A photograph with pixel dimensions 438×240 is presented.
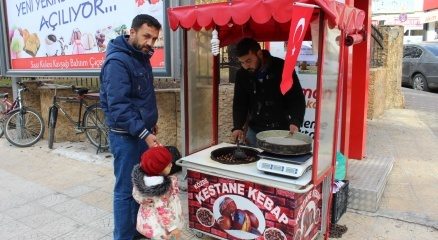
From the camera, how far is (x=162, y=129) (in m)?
5.39

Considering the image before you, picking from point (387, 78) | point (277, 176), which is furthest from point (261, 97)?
point (387, 78)

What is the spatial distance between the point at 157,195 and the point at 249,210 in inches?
28.2

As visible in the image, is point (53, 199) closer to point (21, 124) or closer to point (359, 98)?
point (21, 124)

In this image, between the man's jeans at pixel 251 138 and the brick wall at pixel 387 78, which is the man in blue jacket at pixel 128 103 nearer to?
the man's jeans at pixel 251 138

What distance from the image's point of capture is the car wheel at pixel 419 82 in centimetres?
1232

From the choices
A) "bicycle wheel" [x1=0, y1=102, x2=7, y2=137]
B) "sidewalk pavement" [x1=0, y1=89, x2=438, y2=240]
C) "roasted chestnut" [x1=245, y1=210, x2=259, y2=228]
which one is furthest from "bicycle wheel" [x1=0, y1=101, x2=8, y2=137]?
"roasted chestnut" [x1=245, y1=210, x2=259, y2=228]

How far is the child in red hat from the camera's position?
8.89 ft

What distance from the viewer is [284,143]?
9.75 ft

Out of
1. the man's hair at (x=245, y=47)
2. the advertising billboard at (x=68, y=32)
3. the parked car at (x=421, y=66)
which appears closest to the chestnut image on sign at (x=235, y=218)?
the man's hair at (x=245, y=47)

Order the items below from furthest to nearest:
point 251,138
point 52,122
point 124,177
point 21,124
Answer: point 21,124 < point 52,122 < point 251,138 < point 124,177

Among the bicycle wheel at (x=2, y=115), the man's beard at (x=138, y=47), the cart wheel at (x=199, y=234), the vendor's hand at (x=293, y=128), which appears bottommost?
the cart wheel at (x=199, y=234)

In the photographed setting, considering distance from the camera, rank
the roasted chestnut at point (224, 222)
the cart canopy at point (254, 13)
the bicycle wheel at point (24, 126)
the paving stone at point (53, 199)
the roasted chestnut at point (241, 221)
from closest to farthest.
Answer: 1. the cart canopy at point (254, 13)
2. the roasted chestnut at point (241, 221)
3. the roasted chestnut at point (224, 222)
4. the paving stone at point (53, 199)
5. the bicycle wheel at point (24, 126)

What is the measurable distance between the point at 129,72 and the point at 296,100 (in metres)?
1.50

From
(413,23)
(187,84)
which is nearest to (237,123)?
(187,84)
